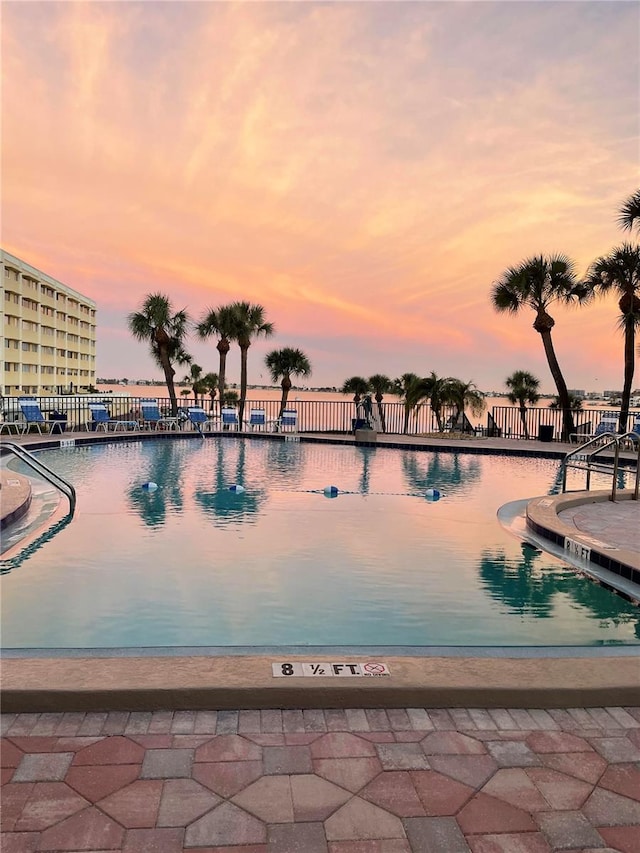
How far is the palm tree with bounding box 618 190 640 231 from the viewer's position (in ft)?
49.6

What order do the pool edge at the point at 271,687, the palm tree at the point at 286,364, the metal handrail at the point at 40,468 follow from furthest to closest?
the palm tree at the point at 286,364 → the metal handrail at the point at 40,468 → the pool edge at the point at 271,687

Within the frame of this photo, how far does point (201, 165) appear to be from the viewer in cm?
1345

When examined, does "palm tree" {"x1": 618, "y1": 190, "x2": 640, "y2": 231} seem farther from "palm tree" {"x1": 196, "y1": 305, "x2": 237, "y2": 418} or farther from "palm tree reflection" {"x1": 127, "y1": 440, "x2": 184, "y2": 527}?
"palm tree" {"x1": 196, "y1": 305, "x2": 237, "y2": 418}

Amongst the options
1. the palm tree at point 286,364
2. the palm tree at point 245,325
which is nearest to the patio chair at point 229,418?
the palm tree at point 245,325

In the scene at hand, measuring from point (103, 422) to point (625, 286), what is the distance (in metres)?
16.0

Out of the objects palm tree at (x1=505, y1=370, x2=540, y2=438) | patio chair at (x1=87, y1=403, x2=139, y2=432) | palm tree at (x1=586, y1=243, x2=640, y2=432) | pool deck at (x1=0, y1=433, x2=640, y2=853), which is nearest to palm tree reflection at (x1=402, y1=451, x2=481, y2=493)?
palm tree at (x1=586, y1=243, x2=640, y2=432)

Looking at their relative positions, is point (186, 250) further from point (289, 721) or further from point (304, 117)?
point (289, 721)

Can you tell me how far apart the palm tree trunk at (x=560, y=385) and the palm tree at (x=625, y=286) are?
1.46m

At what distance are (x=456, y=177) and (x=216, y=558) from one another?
12.0 meters

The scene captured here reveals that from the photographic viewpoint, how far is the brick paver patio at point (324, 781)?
1.68m

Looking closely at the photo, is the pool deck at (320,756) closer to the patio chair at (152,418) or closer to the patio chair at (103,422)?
the patio chair at (103,422)

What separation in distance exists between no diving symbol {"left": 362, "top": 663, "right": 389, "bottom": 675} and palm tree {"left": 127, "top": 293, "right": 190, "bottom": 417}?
23.0m

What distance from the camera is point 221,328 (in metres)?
26.5

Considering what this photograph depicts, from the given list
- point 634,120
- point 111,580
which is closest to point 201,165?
point 634,120
